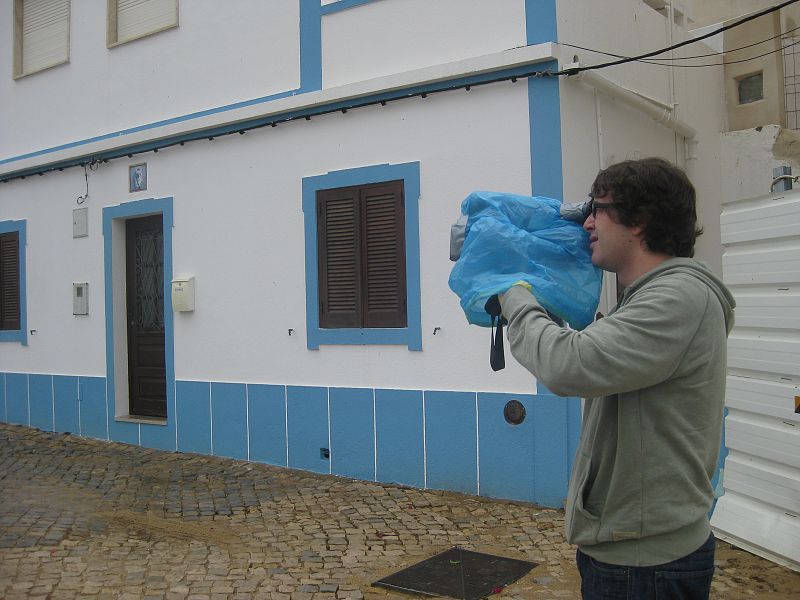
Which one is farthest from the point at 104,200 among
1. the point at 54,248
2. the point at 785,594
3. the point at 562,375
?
the point at 562,375

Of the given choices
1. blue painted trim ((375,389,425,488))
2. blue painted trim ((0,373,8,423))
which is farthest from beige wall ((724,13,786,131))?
blue painted trim ((0,373,8,423))

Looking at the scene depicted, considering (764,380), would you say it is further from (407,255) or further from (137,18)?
(137,18)

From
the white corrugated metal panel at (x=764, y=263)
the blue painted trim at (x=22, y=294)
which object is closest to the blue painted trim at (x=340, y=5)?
the white corrugated metal panel at (x=764, y=263)

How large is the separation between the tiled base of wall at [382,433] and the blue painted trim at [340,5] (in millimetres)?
3376

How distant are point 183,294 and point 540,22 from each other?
438cm

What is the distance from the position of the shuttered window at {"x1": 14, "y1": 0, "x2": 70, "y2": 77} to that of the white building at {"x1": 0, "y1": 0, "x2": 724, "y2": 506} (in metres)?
0.05

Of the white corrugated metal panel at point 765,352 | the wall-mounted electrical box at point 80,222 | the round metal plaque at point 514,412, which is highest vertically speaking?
the wall-mounted electrical box at point 80,222

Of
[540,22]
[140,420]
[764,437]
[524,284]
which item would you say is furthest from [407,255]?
[524,284]

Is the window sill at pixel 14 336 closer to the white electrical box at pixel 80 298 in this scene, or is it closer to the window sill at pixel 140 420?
the white electrical box at pixel 80 298

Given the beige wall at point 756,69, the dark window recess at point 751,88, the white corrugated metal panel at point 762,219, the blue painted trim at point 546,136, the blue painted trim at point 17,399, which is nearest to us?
the white corrugated metal panel at point 762,219

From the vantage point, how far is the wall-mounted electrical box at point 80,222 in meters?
9.91

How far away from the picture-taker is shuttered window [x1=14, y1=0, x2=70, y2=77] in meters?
10.6

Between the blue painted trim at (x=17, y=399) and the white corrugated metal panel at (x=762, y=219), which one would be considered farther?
the blue painted trim at (x=17, y=399)

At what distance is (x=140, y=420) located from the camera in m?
9.38
